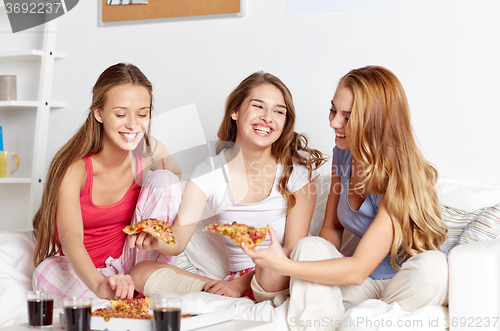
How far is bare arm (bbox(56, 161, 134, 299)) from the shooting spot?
3.80 ft

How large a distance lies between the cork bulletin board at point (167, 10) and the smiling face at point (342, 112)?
83 centimetres

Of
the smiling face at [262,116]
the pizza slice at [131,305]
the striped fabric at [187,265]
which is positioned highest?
the smiling face at [262,116]

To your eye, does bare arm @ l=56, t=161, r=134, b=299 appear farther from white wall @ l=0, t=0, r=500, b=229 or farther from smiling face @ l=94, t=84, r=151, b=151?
white wall @ l=0, t=0, r=500, b=229

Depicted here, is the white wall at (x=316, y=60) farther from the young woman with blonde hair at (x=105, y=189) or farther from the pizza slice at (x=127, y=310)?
the pizza slice at (x=127, y=310)

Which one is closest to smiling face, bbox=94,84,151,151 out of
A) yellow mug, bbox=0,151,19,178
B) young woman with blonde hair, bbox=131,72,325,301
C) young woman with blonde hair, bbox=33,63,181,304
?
young woman with blonde hair, bbox=33,63,181,304

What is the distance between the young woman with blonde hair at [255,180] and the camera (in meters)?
1.63

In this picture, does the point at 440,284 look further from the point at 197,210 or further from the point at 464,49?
the point at 464,49

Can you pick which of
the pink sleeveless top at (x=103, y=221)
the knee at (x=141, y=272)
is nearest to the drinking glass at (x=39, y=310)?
the knee at (x=141, y=272)

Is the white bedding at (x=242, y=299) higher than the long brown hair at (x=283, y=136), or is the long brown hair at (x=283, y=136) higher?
the long brown hair at (x=283, y=136)

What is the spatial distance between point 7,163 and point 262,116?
1303mm

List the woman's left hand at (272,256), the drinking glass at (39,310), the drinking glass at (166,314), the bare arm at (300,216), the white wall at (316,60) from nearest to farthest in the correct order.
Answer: the drinking glass at (166,314)
the drinking glass at (39,310)
the woman's left hand at (272,256)
the bare arm at (300,216)
the white wall at (316,60)

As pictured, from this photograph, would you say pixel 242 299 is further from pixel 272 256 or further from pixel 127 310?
pixel 127 310

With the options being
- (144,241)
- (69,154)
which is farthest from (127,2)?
(144,241)

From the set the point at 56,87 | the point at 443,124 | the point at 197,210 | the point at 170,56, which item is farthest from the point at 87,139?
the point at 443,124
